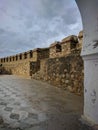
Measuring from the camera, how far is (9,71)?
51.4 ft

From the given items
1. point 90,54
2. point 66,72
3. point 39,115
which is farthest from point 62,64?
point 90,54

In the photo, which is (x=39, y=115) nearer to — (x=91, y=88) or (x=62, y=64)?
(x=91, y=88)

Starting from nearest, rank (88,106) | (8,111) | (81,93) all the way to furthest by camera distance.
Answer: (88,106) → (8,111) → (81,93)

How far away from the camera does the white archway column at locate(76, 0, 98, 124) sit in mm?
2467

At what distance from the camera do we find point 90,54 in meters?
2.56

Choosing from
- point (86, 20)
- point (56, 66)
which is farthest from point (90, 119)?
point (56, 66)

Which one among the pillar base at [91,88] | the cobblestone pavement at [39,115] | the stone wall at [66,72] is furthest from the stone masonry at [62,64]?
the pillar base at [91,88]

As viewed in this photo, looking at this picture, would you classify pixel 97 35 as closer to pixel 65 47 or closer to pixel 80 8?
pixel 80 8

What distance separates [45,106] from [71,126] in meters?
1.21

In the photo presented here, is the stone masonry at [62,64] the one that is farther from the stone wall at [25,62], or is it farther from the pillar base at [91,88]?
Answer: the pillar base at [91,88]

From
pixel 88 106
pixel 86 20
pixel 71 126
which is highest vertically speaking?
pixel 86 20

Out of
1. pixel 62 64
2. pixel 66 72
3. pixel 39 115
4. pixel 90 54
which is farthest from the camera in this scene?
pixel 62 64

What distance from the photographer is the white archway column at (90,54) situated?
2467mm

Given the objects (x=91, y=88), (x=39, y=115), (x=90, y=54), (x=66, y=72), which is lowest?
(x=39, y=115)
